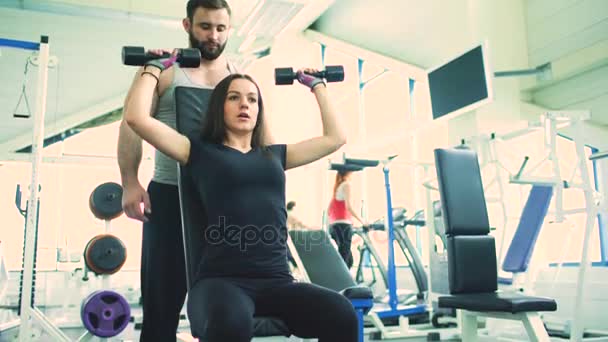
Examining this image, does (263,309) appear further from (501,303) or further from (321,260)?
(321,260)

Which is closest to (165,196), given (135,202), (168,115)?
(135,202)

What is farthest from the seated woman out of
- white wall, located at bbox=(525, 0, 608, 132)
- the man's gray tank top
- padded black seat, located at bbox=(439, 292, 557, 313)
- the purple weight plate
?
white wall, located at bbox=(525, 0, 608, 132)

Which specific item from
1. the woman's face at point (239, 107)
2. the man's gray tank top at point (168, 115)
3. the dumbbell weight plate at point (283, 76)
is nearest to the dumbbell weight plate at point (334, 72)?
the dumbbell weight plate at point (283, 76)

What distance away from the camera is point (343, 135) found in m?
1.61

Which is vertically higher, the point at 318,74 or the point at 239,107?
the point at 318,74

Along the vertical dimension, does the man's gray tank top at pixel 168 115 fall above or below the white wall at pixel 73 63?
below

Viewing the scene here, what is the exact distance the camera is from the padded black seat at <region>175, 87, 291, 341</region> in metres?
1.30

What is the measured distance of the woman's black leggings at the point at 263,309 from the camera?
43.9 inches

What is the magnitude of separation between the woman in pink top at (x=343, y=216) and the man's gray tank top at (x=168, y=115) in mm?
3034

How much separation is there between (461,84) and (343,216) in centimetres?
149

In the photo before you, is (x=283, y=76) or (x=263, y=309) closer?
(x=263, y=309)

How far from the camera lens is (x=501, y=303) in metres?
1.94

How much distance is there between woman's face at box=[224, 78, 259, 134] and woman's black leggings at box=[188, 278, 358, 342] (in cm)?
45

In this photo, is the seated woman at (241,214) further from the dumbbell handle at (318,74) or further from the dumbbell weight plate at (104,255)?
the dumbbell weight plate at (104,255)
